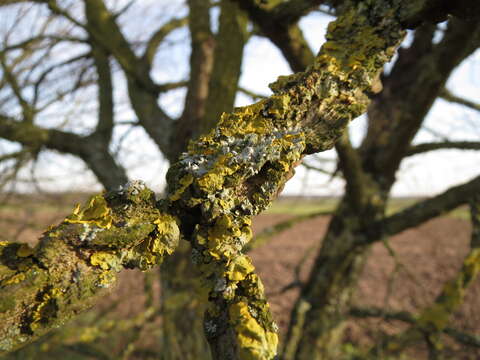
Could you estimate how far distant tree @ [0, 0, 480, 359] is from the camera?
63 cm

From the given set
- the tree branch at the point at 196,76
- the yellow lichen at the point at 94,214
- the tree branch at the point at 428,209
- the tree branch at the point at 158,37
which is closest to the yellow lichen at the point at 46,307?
the yellow lichen at the point at 94,214

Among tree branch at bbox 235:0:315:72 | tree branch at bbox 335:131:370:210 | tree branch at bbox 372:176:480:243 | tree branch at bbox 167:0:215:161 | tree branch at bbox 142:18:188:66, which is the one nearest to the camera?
tree branch at bbox 235:0:315:72

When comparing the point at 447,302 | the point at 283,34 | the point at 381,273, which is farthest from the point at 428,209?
the point at 381,273

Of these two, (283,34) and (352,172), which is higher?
(283,34)

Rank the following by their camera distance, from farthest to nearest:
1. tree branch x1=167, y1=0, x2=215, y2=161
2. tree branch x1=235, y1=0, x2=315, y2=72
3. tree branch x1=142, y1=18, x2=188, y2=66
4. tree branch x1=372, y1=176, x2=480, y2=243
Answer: tree branch x1=142, y1=18, x2=188, y2=66, tree branch x1=167, y1=0, x2=215, y2=161, tree branch x1=372, y1=176, x2=480, y2=243, tree branch x1=235, y1=0, x2=315, y2=72

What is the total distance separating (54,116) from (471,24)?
3.22 meters

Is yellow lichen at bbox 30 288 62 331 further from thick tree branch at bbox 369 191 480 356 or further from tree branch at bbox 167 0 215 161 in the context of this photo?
thick tree branch at bbox 369 191 480 356

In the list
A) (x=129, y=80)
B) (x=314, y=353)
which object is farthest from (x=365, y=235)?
(x=129, y=80)

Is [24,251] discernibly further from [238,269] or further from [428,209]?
[428,209]

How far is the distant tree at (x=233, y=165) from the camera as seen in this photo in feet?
2.06

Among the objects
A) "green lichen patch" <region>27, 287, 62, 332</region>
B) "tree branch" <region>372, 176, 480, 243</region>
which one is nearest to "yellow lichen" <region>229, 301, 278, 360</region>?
"green lichen patch" <region>27, 287, 62, 332</region>

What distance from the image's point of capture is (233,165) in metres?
0.75

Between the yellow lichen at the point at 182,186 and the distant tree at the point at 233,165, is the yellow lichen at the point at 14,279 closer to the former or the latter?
the distant tree at the point at 233,165

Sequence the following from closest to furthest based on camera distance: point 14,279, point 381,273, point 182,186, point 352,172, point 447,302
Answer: point 14,279, point 182,186, point 352,172, point 447,302, point 381,273
